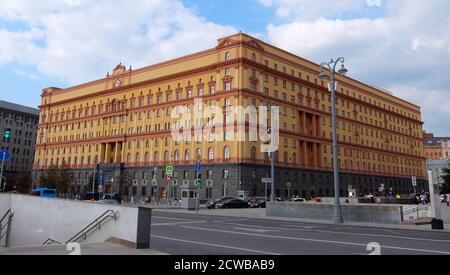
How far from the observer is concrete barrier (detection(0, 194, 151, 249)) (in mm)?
10352

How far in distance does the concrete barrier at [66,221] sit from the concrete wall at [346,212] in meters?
18.5

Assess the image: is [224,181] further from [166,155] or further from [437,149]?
[437,149]

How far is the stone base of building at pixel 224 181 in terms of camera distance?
62906 millimetres

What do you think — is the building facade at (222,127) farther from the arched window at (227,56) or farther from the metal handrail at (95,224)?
the metal handrail at (95,224)

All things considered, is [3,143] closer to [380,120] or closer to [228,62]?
[228,62]

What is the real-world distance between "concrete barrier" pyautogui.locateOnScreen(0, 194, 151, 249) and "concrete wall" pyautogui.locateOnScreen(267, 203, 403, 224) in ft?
60.6

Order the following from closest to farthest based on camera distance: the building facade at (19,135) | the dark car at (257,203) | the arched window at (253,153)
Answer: the dark car at (257,203), the arched window at (253,153), the building facade at (19,135)

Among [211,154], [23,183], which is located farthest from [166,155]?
[23,183]

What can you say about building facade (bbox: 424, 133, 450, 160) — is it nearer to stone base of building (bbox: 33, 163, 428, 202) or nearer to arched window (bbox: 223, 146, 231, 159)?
stone base of building (bbox: 33, 163, 428, 202)

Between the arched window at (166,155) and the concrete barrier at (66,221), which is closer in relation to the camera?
the concrete barrier at (66,221)

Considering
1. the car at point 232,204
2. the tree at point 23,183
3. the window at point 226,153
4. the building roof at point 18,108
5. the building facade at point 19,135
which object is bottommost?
the car at point 232,204

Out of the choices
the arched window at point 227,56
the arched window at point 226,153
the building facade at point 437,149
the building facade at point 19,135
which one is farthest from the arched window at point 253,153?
the building facade at point 437,149

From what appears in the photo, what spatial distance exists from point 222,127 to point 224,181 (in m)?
9.52

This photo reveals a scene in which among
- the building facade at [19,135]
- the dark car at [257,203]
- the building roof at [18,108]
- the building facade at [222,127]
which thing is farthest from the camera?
the building roof at [18,108]
